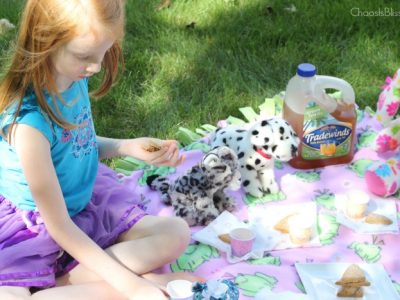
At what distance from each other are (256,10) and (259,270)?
153 cm

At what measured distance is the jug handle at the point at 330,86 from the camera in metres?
2.09

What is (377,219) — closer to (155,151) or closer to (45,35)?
(155,151)

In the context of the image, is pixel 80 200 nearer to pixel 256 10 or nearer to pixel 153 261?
pixel 153 261

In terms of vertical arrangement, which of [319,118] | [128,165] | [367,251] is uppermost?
[319,118]

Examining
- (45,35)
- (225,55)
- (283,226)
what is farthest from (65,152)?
(225,55)

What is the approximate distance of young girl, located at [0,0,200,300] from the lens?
1435 millimetres

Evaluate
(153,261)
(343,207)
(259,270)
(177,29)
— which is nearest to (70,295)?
(153,261)

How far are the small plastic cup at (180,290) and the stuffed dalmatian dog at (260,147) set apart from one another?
0.61 meters

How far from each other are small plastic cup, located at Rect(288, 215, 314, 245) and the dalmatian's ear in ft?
0.79

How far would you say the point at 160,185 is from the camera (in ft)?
6.65

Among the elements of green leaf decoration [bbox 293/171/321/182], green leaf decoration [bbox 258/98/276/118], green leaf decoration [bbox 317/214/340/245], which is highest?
green leaf decoration [bbox 258/98/276/118]

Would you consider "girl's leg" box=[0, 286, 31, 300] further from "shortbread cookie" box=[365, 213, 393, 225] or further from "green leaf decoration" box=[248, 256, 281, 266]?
"shortbread cookie" box=[365, 213, 393, 225]

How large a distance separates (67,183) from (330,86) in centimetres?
92

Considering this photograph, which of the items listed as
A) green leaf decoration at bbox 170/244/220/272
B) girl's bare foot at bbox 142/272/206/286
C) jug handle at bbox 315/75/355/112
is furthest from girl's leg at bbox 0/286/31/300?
jug handle at bbox 315/75/355/112
